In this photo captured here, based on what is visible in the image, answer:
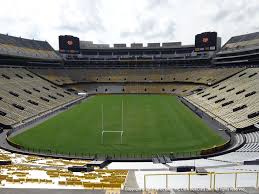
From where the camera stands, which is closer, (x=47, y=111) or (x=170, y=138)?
(x=170, y=138)

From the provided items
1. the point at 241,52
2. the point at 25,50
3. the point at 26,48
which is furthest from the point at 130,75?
the point at 241,52

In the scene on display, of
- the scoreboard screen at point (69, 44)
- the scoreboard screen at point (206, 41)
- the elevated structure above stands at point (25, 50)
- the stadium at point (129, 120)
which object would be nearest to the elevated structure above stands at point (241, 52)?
the stadium at point (129, 120)

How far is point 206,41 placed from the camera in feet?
376

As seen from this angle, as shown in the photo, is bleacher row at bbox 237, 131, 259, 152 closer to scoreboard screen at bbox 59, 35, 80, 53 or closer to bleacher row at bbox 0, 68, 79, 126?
bleacher row at bbox 0, 68, 79, 126

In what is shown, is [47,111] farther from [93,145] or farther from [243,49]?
[243,49]

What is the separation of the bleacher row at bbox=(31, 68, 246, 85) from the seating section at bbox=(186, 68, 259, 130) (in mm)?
17187

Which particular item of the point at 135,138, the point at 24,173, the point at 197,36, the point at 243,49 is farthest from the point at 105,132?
the point at 197,36

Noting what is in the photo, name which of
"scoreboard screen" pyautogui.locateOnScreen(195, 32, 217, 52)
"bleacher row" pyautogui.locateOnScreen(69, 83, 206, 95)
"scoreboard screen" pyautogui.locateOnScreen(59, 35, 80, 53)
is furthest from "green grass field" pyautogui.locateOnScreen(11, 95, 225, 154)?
"scoreboard screen" pyautogui.locateOnScreen(59, 35, 80, 53)

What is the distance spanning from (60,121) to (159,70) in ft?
226

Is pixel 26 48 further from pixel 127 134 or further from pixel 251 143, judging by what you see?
pixel 251 143

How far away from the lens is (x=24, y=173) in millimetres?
20094

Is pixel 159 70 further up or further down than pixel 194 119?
further up

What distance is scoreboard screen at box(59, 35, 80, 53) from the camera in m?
123

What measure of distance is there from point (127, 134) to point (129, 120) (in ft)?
33.4
